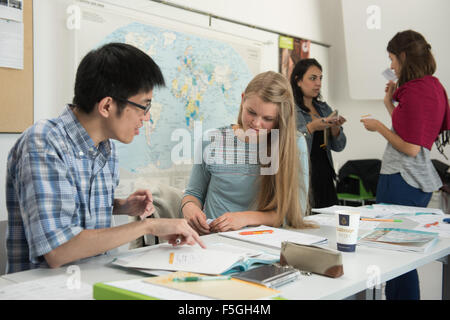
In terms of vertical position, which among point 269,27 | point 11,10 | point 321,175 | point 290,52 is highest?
point 269,27

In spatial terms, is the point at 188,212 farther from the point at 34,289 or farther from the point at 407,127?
the point at 407,127

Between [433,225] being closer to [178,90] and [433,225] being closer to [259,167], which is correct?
[259,167]

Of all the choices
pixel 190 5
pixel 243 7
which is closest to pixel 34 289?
pixel 190 5

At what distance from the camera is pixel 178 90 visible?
9.82 feet

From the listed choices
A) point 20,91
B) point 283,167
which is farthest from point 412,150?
point 20,91

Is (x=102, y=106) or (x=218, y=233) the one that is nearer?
(x=102, y=106)

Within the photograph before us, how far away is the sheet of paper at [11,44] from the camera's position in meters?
2.08

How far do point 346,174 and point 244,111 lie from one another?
294 cm

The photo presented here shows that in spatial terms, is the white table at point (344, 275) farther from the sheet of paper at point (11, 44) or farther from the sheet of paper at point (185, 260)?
the sheet of paper at point (11, 44)

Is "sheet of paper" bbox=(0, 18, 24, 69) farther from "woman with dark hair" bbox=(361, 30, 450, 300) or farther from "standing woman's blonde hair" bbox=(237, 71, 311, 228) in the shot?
"woman with dark hair" bbox=(361, 30, 450, 300)

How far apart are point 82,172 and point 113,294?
1.56 feet

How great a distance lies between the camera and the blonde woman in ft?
5.50

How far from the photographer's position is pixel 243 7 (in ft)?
11.8

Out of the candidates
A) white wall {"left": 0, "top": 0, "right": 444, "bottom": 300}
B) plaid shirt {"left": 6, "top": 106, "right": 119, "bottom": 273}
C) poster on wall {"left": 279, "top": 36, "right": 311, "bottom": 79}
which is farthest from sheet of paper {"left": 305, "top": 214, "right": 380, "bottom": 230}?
poster on wall {"left": 279, "top": 36, "right": 311, "bottom": 79}
